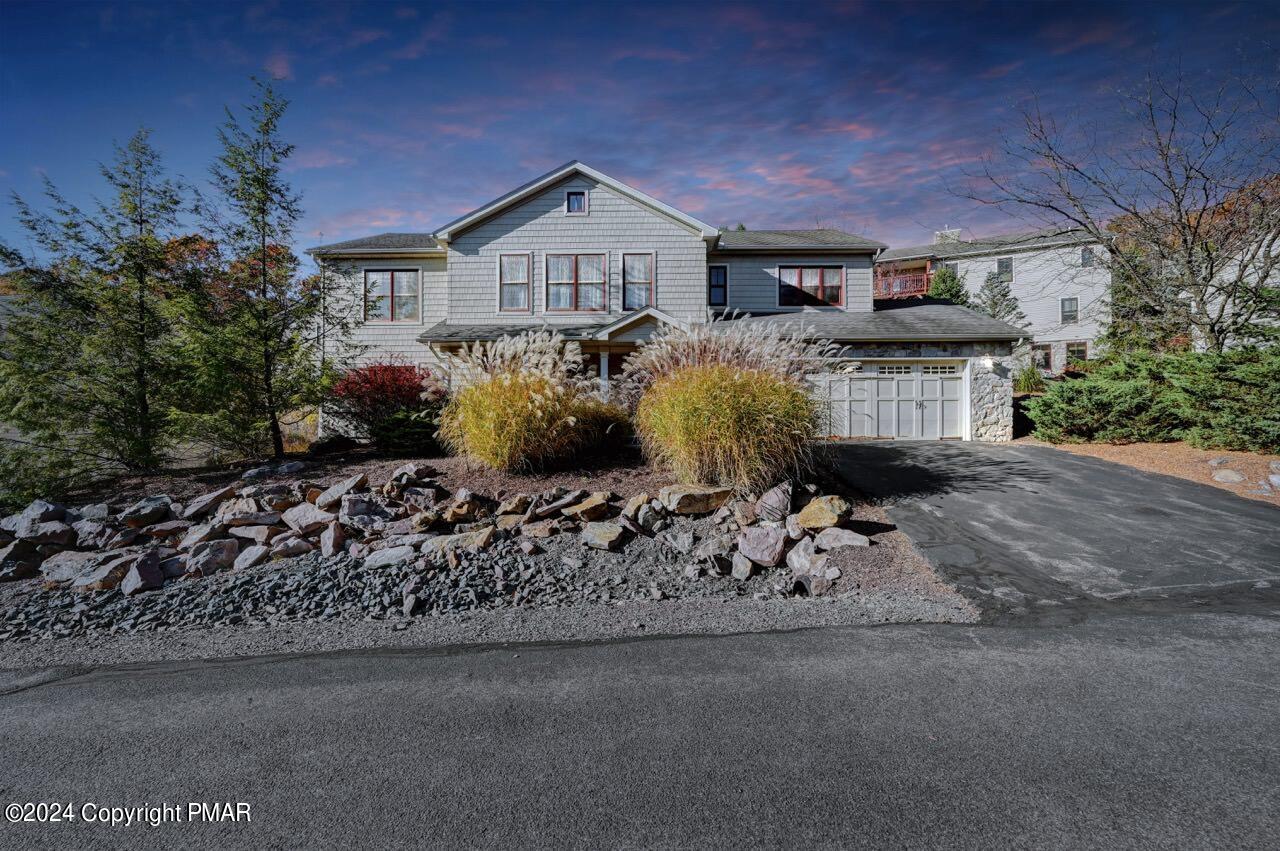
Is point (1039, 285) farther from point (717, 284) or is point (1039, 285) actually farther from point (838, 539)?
point (838, 539)

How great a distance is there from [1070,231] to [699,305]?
945cm

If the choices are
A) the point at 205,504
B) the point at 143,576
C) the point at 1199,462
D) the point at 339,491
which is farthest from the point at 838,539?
the point at 1199,462

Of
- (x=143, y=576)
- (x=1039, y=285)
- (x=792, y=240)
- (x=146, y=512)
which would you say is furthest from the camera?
(x=1039, y=285)

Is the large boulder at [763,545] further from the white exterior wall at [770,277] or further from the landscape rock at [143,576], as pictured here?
Result: the white exterior wall at [770,277]

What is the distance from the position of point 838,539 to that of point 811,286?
40.6 ft

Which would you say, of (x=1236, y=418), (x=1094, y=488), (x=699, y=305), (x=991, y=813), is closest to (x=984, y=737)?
(x=991, y=813)

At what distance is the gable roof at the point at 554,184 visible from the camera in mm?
15336

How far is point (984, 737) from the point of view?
110 inches

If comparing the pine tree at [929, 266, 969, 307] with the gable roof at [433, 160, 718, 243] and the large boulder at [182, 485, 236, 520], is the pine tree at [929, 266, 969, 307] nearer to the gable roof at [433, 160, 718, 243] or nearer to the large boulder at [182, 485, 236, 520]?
the gable roof at [433, 160, 718, 243]

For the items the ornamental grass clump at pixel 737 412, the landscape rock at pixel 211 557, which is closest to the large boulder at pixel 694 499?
the ornamental grass clump at pixel 737 412

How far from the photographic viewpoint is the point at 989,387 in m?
13.7

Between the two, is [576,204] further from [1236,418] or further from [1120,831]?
[1120,831]

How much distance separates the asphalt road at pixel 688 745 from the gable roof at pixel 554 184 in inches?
533

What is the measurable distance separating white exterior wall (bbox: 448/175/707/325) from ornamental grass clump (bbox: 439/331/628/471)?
24.9ft
